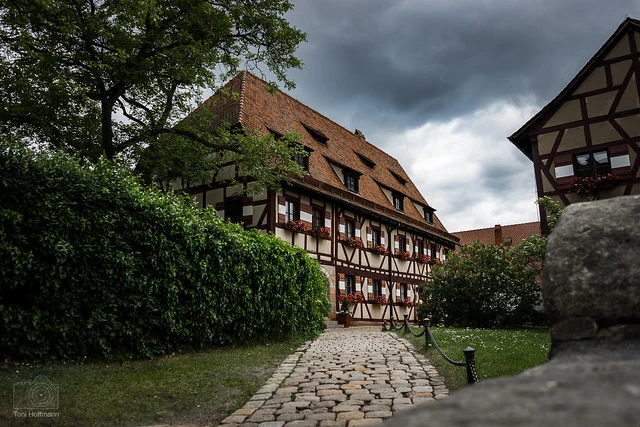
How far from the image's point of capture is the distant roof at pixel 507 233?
134 feet

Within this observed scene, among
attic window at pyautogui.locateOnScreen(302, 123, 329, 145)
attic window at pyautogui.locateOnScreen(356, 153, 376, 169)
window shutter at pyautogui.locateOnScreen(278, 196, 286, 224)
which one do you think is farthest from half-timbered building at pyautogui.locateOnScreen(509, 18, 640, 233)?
attic window at pyautogui.locateOnScreen(356, 153, 376, 169)

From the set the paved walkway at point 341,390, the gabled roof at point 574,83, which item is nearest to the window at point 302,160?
the gabled roof at point 574,83

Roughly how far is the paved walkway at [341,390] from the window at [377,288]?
13.2m

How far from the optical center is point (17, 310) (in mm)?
6859

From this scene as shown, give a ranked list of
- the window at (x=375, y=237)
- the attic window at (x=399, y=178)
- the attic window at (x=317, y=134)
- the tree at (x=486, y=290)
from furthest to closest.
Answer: the attic window at (x=399, y=178) → the window at (x=375, y=237) → the attic window at (x=317, y=134) → the tree at (x=486, y=290)

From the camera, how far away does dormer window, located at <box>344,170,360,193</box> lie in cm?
2300

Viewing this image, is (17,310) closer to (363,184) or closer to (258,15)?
(258,15)

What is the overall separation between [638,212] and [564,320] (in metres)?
0.60

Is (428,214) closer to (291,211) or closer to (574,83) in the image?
(291,211)

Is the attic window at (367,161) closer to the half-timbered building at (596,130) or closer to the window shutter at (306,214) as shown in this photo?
the window shutter at (306,214)

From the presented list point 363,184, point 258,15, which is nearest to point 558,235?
point 258,15

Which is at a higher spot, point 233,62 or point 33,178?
point 233,62

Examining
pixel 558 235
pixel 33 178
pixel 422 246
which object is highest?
pixel 422 246

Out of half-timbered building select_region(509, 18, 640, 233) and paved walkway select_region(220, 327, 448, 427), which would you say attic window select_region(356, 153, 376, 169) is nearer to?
half-timbered building select_region(509, 18, 640, 233)
